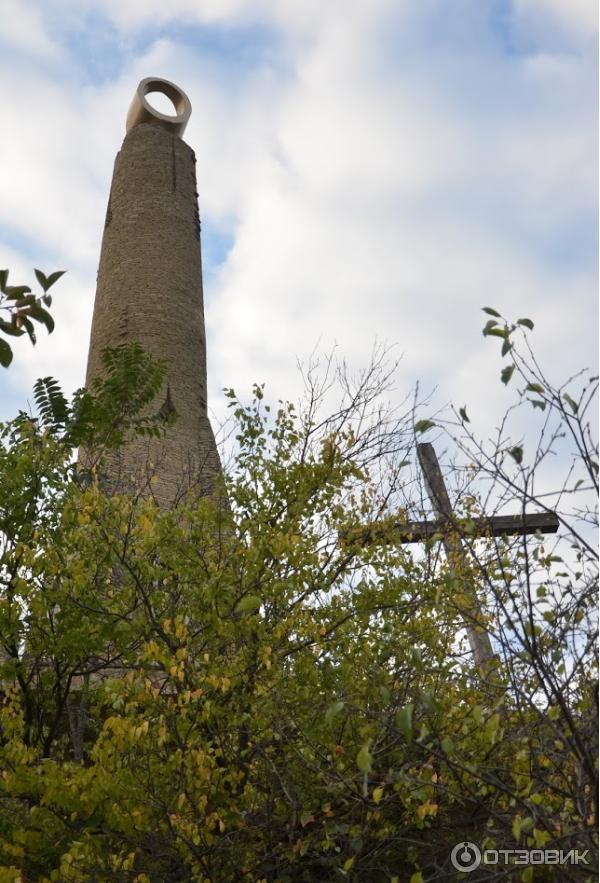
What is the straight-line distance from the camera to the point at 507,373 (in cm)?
342

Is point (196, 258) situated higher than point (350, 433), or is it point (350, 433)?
point (196, 258)

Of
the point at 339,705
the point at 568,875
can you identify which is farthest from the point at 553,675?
the point at 339,705

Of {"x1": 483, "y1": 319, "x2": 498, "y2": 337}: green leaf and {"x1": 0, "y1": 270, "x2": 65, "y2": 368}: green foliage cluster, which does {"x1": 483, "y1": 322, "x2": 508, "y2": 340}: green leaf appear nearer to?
{"x1": 483, "y1": 319, "x2": 498, "y2": 337}: green leaf

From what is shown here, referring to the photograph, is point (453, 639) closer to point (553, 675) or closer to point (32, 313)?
point (553, 675)

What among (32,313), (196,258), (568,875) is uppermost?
(196,258)

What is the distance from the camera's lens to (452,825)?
555 centimetres

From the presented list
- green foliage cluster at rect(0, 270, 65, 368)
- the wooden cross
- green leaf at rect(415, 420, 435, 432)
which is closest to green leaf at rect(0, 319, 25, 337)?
green foliage cluster at rect(0, 270, 65, 368)

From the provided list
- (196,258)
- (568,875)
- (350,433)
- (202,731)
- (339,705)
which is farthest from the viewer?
(196,258)

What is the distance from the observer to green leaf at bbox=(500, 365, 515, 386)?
3.40 meters

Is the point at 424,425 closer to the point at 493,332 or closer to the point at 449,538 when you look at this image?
the point at 493,332

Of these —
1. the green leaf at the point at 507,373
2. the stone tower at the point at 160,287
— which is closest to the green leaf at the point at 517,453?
the green leaf at the point at 507,373

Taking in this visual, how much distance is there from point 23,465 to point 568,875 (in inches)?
162

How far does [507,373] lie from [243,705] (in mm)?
2613

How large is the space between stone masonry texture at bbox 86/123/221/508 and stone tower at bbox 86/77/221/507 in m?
0.01
